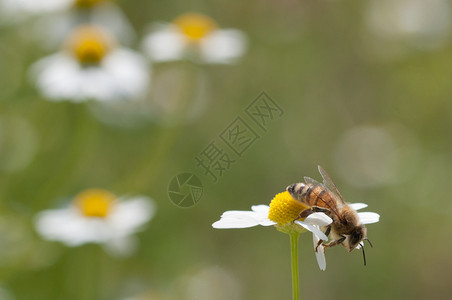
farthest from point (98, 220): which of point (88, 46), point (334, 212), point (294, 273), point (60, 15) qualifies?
point (294, 273)

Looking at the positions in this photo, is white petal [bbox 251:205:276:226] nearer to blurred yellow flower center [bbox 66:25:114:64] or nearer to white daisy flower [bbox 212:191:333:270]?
white daisy flower [bbox 212:191:333:270]

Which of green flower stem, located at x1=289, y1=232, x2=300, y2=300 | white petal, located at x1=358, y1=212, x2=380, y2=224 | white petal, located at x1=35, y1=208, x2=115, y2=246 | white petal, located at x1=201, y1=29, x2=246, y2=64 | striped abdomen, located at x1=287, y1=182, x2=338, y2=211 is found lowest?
green flower stem, located at x1=289, y1=232, x2=300, y2=300

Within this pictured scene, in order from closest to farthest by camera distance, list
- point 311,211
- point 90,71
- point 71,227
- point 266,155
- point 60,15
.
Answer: point 311,211
point 71,227
point 90,71
point 60,15
point 266,155

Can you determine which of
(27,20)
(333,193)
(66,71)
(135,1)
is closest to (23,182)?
(66,71)

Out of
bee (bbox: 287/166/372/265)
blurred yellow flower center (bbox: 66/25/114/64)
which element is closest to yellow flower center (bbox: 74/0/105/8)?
blurred yellow flower center (bbox: 66/25/114/64)

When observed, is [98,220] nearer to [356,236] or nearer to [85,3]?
[85,3]

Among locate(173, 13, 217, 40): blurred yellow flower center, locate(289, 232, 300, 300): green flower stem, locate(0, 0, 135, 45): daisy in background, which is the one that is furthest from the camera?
locate(173, 13, 217, 40): blurred yellow flower center

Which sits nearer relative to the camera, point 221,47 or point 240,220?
point 240,220

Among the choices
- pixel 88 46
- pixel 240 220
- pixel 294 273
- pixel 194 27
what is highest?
pixel 194 27
